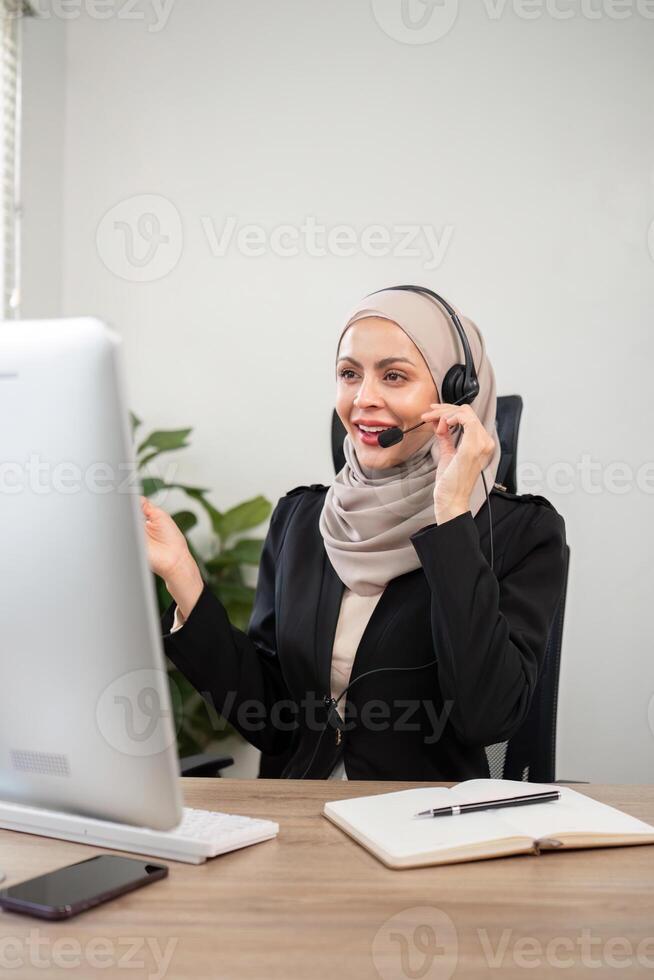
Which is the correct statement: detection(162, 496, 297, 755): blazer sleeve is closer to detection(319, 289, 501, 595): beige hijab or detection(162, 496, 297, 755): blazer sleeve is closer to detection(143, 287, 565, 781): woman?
detection(143, 287, 565, 781): woman

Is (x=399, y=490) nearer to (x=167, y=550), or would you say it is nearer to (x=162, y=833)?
(x=167, y=550)

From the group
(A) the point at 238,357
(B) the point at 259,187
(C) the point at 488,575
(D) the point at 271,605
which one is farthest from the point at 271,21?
(C) the point at 488,575

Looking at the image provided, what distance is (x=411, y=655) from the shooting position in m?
1.45

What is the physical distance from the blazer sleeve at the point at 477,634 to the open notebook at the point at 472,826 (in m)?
0.25

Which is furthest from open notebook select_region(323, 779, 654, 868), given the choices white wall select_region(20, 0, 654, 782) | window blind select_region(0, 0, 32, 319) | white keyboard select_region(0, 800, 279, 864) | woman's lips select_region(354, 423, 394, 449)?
window blind select_region(0, 0, 32, 319)

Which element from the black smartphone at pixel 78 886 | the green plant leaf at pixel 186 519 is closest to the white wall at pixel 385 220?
the green plant leaf at pixel 186 519

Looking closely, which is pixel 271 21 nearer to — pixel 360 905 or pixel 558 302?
pixel 558 302

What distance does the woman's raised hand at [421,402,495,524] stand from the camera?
52.7 inches

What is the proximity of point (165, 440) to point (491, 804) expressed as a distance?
1.90 meters

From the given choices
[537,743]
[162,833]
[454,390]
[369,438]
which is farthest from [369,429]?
[162,833]

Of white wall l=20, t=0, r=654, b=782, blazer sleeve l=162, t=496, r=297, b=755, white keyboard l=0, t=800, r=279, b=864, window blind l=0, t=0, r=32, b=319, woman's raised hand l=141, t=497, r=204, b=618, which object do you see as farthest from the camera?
white wall l=20, t=0, r=654, b=782

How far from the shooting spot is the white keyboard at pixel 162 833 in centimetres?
83

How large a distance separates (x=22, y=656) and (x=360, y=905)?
12.6 inches

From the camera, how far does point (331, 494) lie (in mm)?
1710
